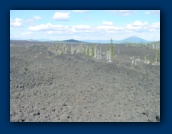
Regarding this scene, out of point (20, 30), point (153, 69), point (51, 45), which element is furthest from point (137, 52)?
point (20, 30)

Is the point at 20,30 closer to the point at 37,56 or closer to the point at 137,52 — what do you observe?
the point at 37,56

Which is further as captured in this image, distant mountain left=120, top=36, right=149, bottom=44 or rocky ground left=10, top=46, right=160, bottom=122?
distant mountain left=120, top=36, right=149, bottom=44

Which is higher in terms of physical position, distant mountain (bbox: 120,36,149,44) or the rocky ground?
distant mountain (bbox: 120,36,149,44)

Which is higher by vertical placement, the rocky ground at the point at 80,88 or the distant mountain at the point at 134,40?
the distant mountain at the point at 134,40

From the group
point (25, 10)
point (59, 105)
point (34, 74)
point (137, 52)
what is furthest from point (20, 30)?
point (137, 52)

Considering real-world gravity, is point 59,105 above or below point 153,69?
below

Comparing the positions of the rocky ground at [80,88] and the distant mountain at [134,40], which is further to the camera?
the distant mountain at [134,40]

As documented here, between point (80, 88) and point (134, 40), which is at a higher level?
point (134, 40)

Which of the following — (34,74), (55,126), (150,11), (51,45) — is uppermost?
(150,11)
